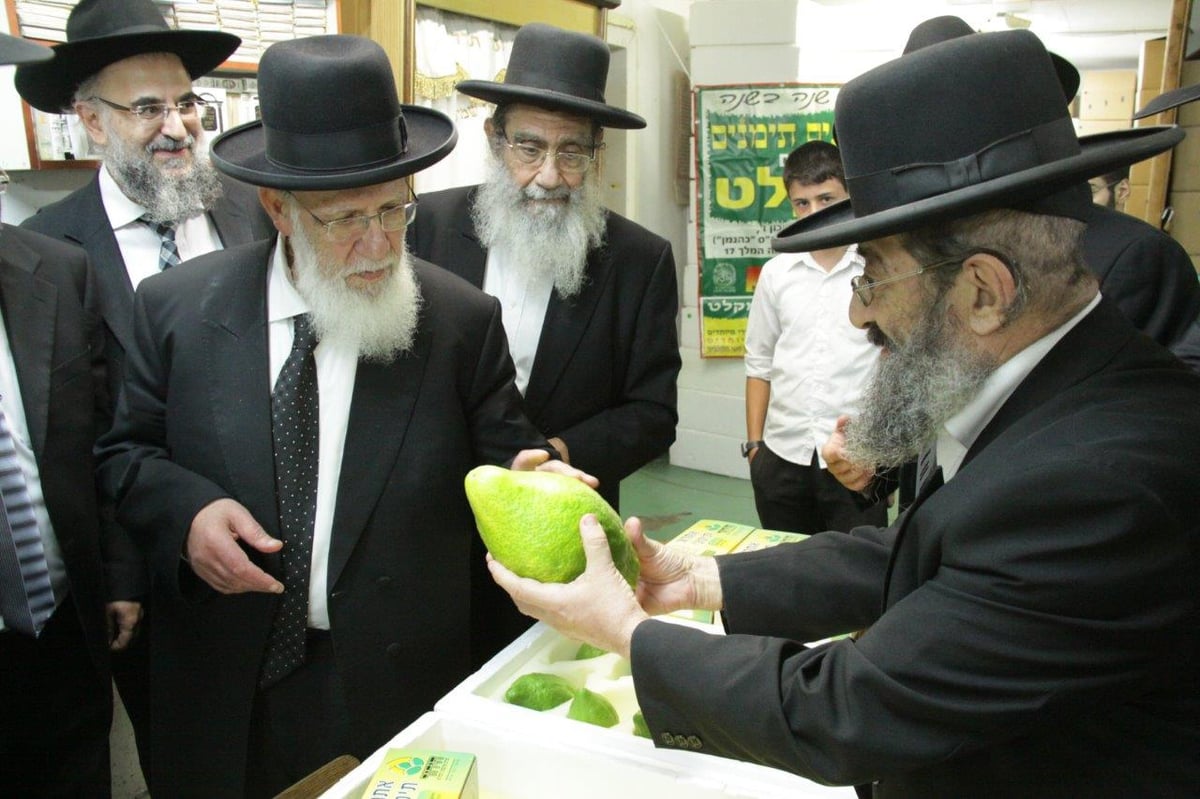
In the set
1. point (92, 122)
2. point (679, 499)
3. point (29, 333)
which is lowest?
point (679, 499)

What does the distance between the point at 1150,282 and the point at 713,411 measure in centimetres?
454

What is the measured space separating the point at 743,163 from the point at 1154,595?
5.65 metres

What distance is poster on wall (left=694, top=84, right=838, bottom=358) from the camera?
6.26m

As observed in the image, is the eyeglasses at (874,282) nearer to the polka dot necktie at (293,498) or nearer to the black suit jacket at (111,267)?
the polka dot necktie at (293,498)

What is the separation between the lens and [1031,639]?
3.45ft

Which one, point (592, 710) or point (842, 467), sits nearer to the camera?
point (592, 710)

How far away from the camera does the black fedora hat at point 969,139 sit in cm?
115

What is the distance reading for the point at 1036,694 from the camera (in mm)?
1062

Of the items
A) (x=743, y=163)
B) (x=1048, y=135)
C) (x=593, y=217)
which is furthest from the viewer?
(x=743, y=163)

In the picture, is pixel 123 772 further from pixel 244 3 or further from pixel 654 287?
pixel 244 3

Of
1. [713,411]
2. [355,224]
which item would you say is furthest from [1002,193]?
[713,411]

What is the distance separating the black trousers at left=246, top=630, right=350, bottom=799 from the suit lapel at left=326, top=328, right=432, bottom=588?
0.20 m

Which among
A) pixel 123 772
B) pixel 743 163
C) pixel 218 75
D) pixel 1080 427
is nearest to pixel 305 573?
pixel 1080 427

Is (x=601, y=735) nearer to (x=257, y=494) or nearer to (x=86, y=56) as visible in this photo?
(x=257, y=494)
